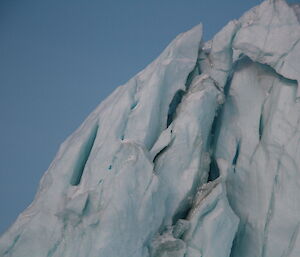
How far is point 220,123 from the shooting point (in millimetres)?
10406

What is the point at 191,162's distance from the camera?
9148mm

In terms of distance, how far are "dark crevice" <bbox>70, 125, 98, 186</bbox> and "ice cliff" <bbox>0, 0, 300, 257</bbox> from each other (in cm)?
4

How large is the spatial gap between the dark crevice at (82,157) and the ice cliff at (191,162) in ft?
0.12

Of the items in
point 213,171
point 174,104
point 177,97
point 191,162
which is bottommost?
point 191,162

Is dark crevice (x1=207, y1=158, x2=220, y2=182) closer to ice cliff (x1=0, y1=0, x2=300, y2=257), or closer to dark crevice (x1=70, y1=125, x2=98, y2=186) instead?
ice cliff (x1=0, y1=0, x2=300, y2=257)

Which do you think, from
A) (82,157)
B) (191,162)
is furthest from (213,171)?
(82,157)

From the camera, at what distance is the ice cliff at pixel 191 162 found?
8188 mm

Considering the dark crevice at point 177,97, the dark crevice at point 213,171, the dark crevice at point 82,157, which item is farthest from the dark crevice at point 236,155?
the dark crevice at point 82,157

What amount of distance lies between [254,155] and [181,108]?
2050 millimetres

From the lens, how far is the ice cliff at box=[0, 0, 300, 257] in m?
8.19

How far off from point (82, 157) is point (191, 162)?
2469mm

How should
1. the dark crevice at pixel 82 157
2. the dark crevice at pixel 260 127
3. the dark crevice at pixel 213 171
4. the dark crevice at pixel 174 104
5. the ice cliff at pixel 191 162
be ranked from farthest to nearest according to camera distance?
the dark crevice at pixel 174 104 → the dark crevice at pixel 260 127 → the dark crevice at pixel 213 171 → the dark crevice at pixel 82 157 → the ice cliff at pixel 191 162

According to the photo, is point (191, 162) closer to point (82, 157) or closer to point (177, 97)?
point (177, 97)

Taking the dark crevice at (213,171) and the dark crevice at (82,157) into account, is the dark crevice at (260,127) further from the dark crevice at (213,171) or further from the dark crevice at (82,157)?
the dark crevice at (82,157)
